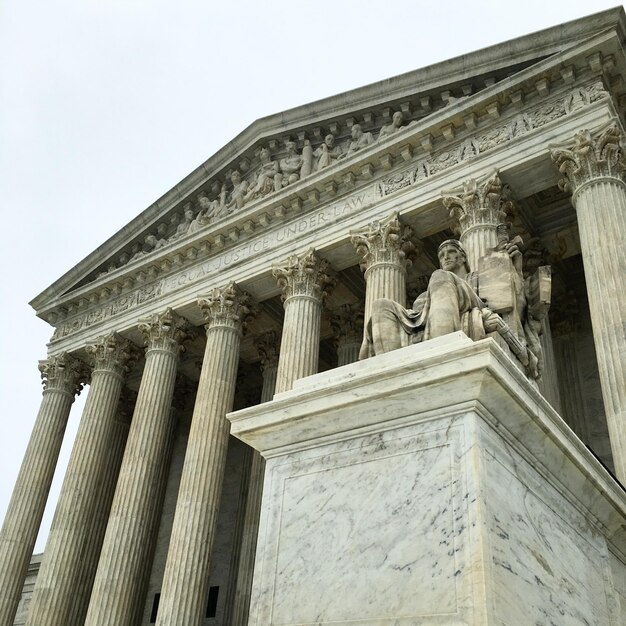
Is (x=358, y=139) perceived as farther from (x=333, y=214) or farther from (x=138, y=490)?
(x=138, y=490)

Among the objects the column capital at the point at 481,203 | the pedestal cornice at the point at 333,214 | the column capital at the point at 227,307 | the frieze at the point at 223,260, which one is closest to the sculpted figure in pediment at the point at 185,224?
the pedestal cornice at the point at 333,214

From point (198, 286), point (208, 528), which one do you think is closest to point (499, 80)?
point (198, 286)

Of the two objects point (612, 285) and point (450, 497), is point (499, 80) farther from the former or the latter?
point (450, 497)

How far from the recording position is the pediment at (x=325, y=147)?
53.1 feet

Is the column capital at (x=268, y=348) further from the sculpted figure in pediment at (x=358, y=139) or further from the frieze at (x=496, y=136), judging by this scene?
the frieze at (x=496, y=136)

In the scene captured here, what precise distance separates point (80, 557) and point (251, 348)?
8.83 meters

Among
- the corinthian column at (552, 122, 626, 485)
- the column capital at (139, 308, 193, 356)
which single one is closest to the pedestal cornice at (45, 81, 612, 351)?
the column capital at (139, 308, 193, 356)

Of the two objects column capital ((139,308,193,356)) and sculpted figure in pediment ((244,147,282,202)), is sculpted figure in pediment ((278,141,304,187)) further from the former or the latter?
column capital ((139,308,193,356))

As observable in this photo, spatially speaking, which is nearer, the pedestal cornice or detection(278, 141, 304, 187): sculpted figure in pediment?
the pedestal cornice

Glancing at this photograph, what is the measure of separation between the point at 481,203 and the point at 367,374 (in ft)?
38.6

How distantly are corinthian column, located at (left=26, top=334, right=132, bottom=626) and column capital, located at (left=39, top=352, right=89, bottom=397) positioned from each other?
138 cm

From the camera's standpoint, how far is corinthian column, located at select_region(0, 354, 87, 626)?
2120cm

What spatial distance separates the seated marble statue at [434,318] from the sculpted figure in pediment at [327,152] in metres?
14.3

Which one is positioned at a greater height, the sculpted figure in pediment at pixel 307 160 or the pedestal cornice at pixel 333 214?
the sculpted figure in pediment at pixel 307 160
